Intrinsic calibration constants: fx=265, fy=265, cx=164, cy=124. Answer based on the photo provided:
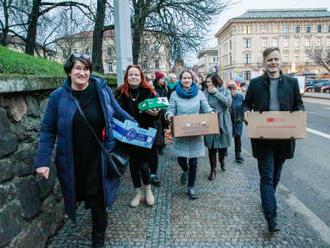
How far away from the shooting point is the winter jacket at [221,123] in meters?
4.61

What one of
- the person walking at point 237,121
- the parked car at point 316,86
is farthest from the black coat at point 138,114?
the parked car at point 316,86

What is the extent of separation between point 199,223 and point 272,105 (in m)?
1.61

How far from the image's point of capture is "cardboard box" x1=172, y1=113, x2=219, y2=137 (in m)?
3.50

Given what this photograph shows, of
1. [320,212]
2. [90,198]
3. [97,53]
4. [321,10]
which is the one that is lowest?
[320,212]

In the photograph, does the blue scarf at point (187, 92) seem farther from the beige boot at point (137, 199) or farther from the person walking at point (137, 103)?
the beige boot at point (137, 199)

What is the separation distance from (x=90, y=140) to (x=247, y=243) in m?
1.88

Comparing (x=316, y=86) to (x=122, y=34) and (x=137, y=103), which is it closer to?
(x=122, y=34)

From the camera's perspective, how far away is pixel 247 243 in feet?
8.89

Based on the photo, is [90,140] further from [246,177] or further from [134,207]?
[246,177]

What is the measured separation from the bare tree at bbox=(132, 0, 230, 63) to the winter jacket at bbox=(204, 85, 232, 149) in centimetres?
597

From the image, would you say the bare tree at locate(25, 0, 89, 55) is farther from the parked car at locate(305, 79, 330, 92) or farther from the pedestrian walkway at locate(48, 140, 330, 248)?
the parked car at locate(305, 79, 330, 92)

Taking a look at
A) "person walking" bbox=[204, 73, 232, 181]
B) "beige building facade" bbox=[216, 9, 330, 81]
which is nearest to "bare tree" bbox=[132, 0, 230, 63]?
"person walking" bbox=[204, 73, 232, 181]

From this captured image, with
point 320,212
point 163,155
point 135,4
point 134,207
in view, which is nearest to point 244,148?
point 163,155

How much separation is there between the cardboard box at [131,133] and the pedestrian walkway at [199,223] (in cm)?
99
